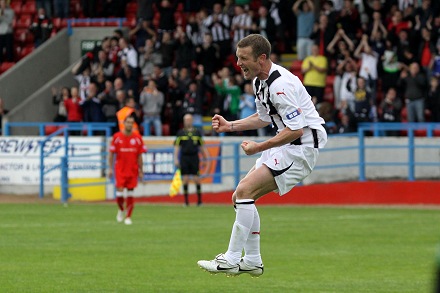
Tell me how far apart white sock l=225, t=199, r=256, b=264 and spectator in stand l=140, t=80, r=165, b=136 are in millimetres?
21601

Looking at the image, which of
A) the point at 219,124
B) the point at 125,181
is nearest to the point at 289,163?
the point at 219,124

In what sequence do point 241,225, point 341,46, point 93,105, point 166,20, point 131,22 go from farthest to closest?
point 131,22 < point 166,20 < point 93,105 < point 341,46 < point 241,225

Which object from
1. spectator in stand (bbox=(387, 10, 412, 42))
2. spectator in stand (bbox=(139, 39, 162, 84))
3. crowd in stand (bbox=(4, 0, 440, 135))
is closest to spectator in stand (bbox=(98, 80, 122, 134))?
crowd in stand (bbox=(4, 0, 440, 135))

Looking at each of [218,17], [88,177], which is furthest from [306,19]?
[88,177]

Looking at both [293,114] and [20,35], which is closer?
[293,114]

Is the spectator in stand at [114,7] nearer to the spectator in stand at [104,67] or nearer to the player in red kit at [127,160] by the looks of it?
the spectator in stand at [104,67]

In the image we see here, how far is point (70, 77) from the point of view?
36812 millimetres

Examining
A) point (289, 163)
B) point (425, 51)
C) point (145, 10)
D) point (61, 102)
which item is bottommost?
point (289, 163)

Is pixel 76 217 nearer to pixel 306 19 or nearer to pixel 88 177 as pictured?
pixel 88 177

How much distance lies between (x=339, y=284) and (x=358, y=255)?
3637 mm

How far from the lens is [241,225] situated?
10.4 meters

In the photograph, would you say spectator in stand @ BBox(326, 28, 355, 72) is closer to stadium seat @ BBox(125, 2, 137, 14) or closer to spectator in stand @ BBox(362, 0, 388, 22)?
spectator in stand @ BBox(362, 0, 388, 22)

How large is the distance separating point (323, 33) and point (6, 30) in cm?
1249

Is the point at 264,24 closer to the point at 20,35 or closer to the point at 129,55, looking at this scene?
the point at 129,55
